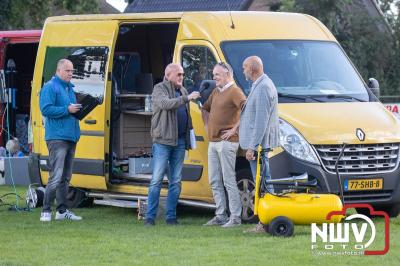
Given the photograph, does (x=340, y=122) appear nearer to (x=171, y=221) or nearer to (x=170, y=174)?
(x=170, y=174)

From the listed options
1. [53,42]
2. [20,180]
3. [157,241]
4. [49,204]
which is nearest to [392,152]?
[157,241]

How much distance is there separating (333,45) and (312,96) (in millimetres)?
1256

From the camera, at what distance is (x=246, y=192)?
520 inches

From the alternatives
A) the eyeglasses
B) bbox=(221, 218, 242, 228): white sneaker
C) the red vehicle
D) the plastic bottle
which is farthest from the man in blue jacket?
the red vehicle

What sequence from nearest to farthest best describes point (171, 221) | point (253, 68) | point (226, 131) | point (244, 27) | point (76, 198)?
point (253, 68)
point (226, 131)
point (171, 221)
point (244, 27)
point (76, 198)

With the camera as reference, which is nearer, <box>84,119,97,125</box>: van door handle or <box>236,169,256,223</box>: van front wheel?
<box>236,169,256,223</box>: van front wheel

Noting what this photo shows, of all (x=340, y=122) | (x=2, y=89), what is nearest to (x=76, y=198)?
(x=340, y=122)

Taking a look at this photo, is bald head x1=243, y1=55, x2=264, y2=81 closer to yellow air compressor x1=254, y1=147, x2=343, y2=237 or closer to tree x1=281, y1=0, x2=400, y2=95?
yellow air compressor x1=254, y1=147, x2=343, y2=237

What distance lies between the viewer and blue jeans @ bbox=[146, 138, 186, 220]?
A: 13.2 m

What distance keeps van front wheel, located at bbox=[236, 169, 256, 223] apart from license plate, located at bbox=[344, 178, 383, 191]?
1063 millimetres

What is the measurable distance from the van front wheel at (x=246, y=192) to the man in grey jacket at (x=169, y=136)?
2.28ft

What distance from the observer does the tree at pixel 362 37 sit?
3634cm

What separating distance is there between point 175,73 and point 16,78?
381 inches

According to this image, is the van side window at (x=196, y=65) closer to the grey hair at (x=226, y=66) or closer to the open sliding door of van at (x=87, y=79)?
the grey hair at (x=226, y=66)
